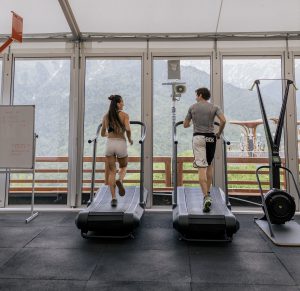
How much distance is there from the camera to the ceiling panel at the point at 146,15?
Answer: 4352mm

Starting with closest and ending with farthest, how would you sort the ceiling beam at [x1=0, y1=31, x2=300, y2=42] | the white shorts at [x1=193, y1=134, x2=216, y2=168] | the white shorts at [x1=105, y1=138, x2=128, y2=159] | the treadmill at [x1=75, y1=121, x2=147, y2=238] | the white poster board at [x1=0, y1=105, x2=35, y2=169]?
the treadmill at [x1=75, y1=121, x2=147, y2=238] → the white shorts at [x1=193, y1=134, x2=216, y2=168] → the white shorts at [x1=105, y1=138, x2=128, y2=159] → the white poster board at [x1=0, y1=105, x2=35, y2=169] → the ceiling beam at [x1=0, y1=31, x2=300, y2=42]

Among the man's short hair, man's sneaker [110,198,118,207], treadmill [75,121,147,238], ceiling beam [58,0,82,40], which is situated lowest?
treadmill [75,121,147,238]

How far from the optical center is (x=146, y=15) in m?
4.56

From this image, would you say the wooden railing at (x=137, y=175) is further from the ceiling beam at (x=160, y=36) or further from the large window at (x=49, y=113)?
the ceiling beam at (x=160, y=36)

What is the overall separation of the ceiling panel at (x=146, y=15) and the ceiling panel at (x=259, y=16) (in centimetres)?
20

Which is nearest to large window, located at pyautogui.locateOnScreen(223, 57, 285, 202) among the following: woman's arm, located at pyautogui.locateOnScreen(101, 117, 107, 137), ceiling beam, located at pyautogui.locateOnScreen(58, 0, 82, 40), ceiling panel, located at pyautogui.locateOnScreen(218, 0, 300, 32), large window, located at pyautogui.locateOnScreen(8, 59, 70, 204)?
ceiling panel, located at pyautogui.locateOnScreen(218, 0, 300, 32)

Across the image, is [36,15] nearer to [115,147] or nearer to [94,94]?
[94,94]

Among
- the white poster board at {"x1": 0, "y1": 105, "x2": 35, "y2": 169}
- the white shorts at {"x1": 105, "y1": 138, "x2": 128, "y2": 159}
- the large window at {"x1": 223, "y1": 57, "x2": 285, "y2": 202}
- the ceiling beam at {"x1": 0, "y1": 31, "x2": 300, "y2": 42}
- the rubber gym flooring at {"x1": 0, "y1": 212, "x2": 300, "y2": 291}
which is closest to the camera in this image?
the rubber gym flooring at {"x1": 0, "y1": 212, "x2": 300, "y2": 291}

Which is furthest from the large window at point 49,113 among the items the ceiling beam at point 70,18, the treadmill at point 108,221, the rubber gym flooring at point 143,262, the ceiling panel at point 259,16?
the ceiling panel at point 259,16

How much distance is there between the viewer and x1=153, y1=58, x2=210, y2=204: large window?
506 cm

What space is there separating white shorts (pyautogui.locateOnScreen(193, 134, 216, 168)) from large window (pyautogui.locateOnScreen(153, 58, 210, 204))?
1.47 metres

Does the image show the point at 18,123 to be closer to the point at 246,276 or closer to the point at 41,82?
the point at 41,82

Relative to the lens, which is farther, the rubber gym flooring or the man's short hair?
the man's short hair

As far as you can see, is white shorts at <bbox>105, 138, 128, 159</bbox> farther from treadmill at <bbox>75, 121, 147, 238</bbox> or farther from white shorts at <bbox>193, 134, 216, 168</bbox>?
white shorts at <bbox>193, 134, 216, 168</bbox>
